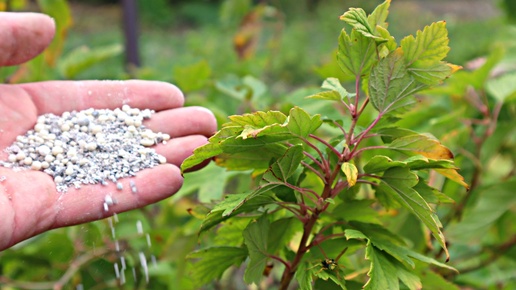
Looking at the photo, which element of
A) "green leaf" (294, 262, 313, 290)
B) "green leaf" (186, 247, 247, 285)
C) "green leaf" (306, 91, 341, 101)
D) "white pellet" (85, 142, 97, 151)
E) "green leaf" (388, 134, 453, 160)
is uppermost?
"green leaf" (306, 91, 341, 101)

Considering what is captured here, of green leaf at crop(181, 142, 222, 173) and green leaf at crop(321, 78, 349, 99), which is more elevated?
green leaf at crop(321, 78, 349, 99)

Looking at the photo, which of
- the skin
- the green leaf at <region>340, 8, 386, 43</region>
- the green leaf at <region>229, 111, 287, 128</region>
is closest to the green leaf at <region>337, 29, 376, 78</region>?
the green leaf at <region>340, 8, 386, 43</region>

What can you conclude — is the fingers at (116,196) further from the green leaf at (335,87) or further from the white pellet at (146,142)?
the green leaf at (335,87)

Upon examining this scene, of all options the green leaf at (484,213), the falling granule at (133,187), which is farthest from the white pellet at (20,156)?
the green leaf at (484,213)

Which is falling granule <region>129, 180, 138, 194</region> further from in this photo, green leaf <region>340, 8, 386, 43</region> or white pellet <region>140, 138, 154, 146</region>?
green leaf <region>340, 8, 386, 43</region>

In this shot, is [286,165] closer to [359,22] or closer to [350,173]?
[350,173]

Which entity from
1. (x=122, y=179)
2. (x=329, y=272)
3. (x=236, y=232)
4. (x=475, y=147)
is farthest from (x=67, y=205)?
(x=475, y=147)
